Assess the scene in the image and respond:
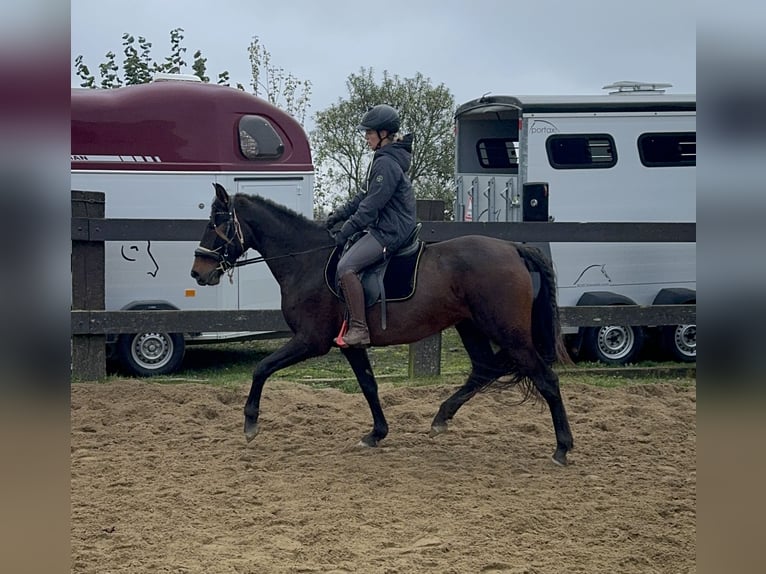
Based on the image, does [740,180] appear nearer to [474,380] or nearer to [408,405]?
[474,380]

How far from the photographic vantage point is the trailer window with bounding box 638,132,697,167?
10906 millimetres

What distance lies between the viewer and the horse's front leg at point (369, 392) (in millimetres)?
6383

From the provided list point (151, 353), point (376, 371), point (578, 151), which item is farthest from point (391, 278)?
point (578, 151)

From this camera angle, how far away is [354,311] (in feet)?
19.9

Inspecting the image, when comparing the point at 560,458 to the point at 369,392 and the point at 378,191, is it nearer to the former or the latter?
the point at 369,392

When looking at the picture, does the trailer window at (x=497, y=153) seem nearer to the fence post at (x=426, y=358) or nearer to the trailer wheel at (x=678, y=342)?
the trailer wheel at (x=678, y=342)

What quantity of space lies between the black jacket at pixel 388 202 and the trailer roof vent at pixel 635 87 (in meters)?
6.77

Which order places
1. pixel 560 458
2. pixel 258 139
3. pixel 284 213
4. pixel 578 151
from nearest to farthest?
pixel 560 458 < pixel 284 213 < pixel 258 139 < pixel 578 151

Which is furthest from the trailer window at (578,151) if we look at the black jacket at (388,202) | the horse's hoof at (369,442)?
the horse's hoof at (369,442)

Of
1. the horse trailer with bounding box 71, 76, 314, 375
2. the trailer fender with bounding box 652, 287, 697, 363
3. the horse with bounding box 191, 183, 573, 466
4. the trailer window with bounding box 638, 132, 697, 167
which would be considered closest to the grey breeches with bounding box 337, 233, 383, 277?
the horse with bounding box 191, 183, 573, 466

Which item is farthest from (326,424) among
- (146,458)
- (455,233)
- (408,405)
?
(455,233)

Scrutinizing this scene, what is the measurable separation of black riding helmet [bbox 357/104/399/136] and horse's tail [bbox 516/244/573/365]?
52.0 inches

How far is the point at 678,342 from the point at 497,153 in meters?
4.29

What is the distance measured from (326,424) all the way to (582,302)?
4727 mm
